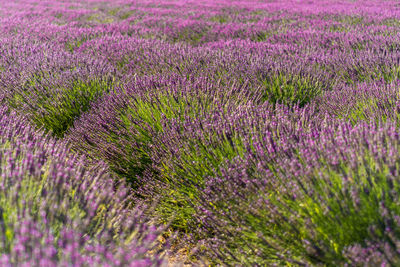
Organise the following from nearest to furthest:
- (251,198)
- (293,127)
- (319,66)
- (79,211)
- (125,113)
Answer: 1. (79,211)
2. (251,198)
3. (293,127)
4. (125,113)
5. (319,66)

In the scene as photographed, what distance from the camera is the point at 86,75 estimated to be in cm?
341

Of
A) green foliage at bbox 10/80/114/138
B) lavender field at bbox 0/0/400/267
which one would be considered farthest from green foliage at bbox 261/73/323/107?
green foliage at bbox 10/80/114/138

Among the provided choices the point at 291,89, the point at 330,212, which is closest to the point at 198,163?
the point at 330,212

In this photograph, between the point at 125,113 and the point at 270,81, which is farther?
the point at 270,81

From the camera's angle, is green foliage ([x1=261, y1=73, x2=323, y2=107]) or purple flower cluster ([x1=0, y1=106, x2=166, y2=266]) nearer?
purple flower cluster ([x1=0, y1=106, x2=166, y2=266])

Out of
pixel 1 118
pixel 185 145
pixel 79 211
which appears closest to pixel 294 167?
pixel 185 145

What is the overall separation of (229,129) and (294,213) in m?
0.75

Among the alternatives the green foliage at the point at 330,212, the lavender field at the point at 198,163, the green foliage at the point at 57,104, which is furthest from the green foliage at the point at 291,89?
the green foliage at the point at 330,212

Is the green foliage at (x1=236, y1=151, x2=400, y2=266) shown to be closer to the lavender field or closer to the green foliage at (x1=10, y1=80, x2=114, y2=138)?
the lavender field

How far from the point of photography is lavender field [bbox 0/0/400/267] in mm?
1183

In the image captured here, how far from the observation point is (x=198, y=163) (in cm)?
193

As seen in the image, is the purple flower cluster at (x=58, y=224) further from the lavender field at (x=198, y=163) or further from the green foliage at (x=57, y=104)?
the green foliage at (x=57, y=104)

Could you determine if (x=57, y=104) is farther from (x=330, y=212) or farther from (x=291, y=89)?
(x=330, y=212)

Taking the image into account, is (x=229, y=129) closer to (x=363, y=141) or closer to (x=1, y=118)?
(x=363, y=141)
